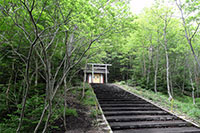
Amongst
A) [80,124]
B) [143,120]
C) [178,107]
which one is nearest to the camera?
[80,124]

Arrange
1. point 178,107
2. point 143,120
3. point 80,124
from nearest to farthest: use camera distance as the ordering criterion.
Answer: point 80,124 < point 143,120 < point 178,107

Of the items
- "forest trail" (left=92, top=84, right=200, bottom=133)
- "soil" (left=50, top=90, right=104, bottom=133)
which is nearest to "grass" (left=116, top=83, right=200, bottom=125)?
"forest trail" (left=92, top=84, right=200, bottom=133)

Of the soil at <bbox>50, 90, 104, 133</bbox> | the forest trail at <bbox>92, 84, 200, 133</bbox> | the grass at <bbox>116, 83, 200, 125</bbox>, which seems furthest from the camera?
the grass at <bbox>116, 83, 200, 125</bbox>

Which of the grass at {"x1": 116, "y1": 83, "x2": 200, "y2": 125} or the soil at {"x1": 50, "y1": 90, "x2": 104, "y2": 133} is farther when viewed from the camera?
the grass at {"x1": 116, "y1": 83, "x2": 200, "y2": 125}

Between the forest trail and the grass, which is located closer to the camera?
the forest trail

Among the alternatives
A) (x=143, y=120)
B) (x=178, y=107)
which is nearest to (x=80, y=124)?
(x=143, y=120)

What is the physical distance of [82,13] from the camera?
2600 mm

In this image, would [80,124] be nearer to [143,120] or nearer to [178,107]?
[143,120]

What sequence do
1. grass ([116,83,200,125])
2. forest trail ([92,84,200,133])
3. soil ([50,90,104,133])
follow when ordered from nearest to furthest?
soil ([50,90,104,133])
forest trail ([92,84,200,133])
grass ([116,83,200,125])

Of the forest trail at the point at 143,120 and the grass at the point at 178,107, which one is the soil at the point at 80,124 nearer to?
the forest trail at the point at 143,120

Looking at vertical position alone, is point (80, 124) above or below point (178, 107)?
above

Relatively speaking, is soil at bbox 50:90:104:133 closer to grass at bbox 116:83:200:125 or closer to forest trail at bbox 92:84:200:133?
forest trail at bbox 92:84:200:133

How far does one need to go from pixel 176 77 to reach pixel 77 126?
1503 centimetres

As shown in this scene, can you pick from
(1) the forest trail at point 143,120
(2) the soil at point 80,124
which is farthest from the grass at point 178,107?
(2) the soil at point 80,124
